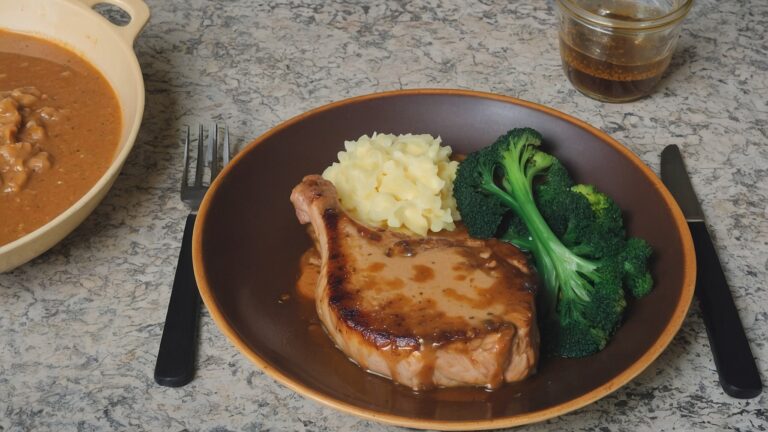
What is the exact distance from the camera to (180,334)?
243 cm

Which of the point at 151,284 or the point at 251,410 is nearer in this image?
the point at 251,410

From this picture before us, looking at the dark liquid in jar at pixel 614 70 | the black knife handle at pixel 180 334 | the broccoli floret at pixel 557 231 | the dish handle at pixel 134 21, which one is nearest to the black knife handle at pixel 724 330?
the broccoli floret at pixel 557 231

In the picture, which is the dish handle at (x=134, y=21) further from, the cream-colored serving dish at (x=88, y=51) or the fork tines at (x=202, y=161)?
the fork tines at (x=202, y=161)

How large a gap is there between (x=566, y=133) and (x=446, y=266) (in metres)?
0.81

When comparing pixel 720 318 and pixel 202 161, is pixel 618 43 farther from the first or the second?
pixel 202 161

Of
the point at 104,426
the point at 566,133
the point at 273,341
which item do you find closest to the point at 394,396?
the point at 273,341

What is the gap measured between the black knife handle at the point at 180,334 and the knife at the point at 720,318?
5.04 ft

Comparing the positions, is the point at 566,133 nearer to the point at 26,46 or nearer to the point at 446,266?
the point at 446,266

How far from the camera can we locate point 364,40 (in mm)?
3922

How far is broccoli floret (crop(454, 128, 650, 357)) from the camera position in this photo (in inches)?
91.6

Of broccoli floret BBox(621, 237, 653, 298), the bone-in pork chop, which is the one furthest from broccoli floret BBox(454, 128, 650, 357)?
the bone-in pork chop

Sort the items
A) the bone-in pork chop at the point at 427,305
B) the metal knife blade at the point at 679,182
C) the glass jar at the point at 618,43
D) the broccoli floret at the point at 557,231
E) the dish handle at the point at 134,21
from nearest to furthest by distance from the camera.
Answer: the bone-in pork chop at the point at 427,305, the broccoli floret at the point at 557,231, the metal knife blade at the point at 679,182, the dish handle at the point at 134,21, the glass jar at the point at 618,43

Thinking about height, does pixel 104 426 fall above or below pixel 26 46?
below

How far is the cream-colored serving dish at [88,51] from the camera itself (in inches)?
96.8
